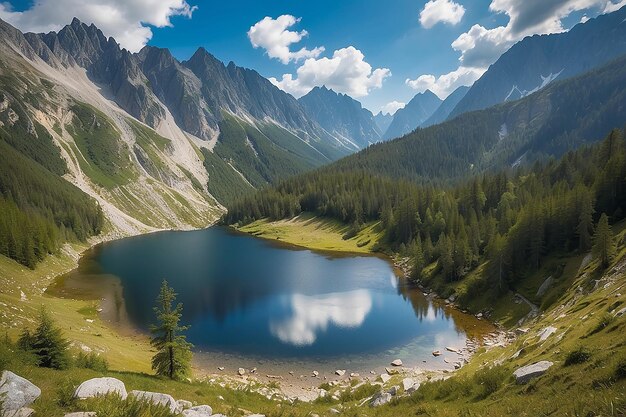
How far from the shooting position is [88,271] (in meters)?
104

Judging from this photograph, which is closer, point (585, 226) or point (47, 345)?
point (47, 345)

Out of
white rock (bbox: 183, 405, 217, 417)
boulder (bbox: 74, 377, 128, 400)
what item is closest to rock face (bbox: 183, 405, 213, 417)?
white rock (bbox: 183, 405, 217, 417)

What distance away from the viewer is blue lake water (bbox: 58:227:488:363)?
5694 cm

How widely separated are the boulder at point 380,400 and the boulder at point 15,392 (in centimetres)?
2091

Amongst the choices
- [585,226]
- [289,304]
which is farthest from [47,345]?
[585,226]

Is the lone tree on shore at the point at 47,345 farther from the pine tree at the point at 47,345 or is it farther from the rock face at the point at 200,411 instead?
the rock face at the point at 200,411

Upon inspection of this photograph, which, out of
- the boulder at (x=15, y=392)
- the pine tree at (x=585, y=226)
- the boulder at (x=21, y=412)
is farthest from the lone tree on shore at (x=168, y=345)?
the pine tree at (x=585, y=226)

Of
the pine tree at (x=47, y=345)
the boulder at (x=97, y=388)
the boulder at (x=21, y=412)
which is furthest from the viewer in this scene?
the pine tree at (x=47, y=345)

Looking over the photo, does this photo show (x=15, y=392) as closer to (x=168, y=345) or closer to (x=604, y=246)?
(x=168, y=345)

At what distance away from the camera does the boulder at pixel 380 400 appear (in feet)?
87.9

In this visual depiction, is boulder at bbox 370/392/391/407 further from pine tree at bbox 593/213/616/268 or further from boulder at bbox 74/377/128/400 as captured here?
pine tree at bbox 593/213/616/268

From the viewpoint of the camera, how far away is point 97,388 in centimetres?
1806

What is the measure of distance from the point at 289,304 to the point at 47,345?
54.8 meters

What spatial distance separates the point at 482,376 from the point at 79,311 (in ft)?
233
